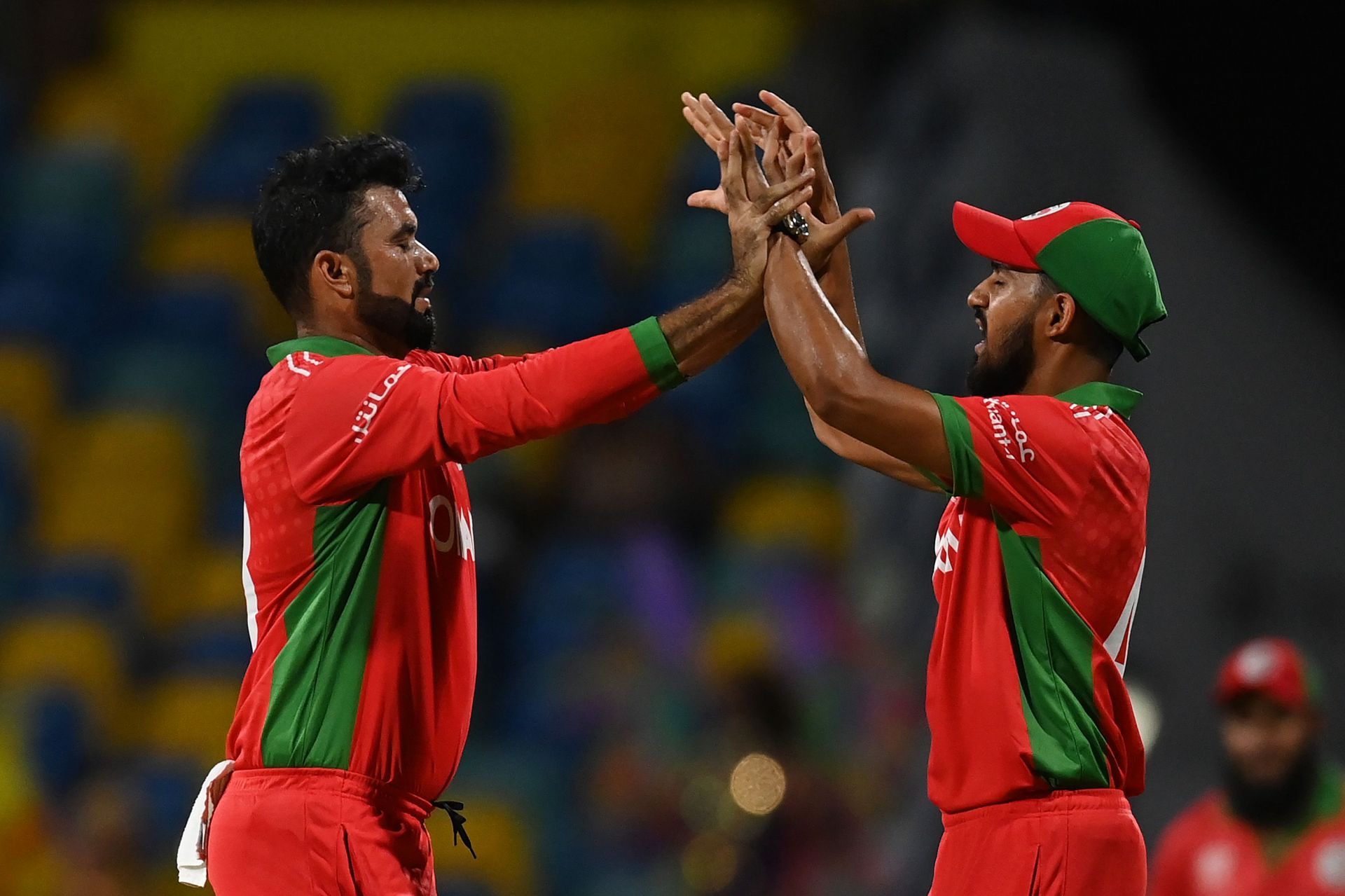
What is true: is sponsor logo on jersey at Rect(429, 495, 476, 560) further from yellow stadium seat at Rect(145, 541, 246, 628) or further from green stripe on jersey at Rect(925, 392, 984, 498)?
yellow stadium seat at Rect(145, 541, 246, 628)

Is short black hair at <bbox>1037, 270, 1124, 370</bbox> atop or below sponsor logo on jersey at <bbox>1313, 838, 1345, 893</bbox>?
atop

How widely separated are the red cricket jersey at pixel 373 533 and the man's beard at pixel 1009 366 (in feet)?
2.20

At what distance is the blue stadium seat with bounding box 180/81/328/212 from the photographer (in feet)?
38.8

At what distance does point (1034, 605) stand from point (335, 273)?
163 cm

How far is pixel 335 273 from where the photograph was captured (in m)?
3.89

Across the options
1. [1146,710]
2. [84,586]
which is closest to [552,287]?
[84,586]

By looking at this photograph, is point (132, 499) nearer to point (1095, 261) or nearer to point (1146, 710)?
point (1146, 710)

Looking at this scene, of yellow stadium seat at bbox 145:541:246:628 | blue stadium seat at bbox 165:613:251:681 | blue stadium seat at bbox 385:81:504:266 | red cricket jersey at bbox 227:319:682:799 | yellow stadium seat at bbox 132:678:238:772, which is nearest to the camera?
red cricket jersey at bbox 227:319:682:799

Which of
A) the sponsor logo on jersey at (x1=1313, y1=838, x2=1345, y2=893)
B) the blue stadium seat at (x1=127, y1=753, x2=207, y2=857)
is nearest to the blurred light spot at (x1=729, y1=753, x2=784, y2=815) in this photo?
the sponsor logo on jersey at (x1=1313, y1=838, x2=1345, y2=893)

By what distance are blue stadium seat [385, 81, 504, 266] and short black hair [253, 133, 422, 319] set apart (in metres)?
7.41

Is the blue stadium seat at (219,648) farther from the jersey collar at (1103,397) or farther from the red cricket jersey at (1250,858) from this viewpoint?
the jersey collar at (1103,397)

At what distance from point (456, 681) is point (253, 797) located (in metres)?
0.47

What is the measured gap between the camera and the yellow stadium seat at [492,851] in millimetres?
7750

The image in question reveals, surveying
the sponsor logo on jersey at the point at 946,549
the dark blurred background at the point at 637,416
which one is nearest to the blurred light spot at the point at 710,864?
the dark blurred background at the point at 637,416
